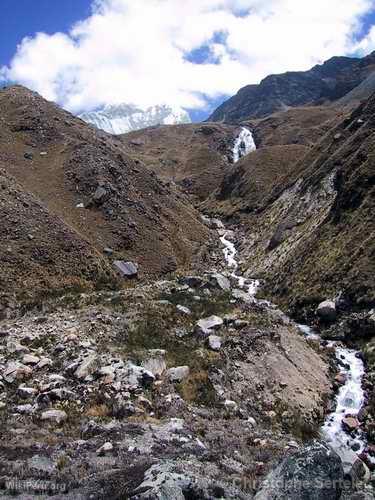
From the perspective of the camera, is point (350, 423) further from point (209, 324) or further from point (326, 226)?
point (326, 226)

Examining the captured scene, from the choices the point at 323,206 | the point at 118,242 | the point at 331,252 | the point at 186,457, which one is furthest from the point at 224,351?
the point at 323,206

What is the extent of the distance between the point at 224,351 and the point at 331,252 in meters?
19.7

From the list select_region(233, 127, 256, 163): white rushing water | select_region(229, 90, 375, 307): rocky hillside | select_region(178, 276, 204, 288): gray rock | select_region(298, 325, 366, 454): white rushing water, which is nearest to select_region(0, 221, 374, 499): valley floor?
select_region(298, 325, 366, 454): white rushing water

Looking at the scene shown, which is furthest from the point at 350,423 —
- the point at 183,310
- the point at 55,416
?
the point at 183,310

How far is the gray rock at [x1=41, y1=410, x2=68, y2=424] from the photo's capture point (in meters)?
18.1

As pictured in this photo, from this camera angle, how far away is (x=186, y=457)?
604 inches

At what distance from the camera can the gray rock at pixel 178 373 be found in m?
22.7

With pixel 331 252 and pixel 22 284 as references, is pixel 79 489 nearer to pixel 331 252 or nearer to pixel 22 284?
pixel 22 284

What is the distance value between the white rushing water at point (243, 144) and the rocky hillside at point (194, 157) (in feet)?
6.36

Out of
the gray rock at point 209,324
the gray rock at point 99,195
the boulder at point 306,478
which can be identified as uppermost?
the gray rock at point 99,195

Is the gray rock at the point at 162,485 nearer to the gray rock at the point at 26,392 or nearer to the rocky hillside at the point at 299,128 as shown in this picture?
the gray rock at the point at 26,392

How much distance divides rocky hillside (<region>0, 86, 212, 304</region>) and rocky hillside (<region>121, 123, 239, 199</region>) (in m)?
46.5

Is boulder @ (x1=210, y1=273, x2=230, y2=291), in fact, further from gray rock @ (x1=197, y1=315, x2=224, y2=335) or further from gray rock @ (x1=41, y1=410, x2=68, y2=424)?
gray rock @ (x1=41, y1=410, x2=68, y2=424)

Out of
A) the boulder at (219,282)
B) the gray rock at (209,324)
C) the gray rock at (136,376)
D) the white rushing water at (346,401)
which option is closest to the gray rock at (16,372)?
the gray rock at (136,376)
